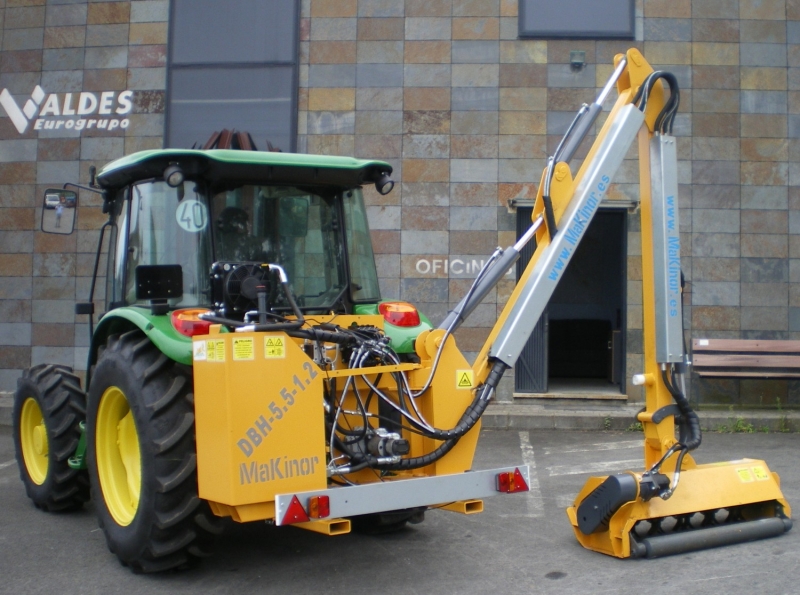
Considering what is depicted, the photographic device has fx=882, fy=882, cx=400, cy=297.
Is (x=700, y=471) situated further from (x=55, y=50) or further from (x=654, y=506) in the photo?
(x=55, y=50)

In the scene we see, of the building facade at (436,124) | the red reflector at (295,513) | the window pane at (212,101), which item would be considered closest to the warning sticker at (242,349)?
the red reflector at (295,513)

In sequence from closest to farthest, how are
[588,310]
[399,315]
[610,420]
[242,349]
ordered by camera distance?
1. [242,349]
2. [399,315]
3. [610,420]
4. [588,310]

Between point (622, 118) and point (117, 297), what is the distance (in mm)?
3395

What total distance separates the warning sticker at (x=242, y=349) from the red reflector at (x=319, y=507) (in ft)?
2.43

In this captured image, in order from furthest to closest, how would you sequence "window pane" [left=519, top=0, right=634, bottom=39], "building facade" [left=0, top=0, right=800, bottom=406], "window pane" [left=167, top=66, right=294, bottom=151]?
"window pane" [left=167, top=66, right=294, bottom=151] → "window pane" [left=519, top=0, right=634, bottom=39] → "building facade" [left=0, top=0, right=800, bottom=406]

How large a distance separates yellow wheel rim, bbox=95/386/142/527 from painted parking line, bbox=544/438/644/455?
4.66 meters

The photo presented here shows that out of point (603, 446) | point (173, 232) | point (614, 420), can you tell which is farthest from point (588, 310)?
point (173, 232)

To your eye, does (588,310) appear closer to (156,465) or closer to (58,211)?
(58,211)

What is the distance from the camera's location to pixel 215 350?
4293mm

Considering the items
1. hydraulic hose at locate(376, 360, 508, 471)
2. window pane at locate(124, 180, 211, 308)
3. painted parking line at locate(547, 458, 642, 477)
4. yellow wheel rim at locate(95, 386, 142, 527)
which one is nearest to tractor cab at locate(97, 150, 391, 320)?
window pane at locate(124, 180, 211, 308)

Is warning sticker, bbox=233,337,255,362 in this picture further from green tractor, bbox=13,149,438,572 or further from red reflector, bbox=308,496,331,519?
red reflector, bbox=308,496,331,519

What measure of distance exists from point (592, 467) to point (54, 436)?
4569 millimetres

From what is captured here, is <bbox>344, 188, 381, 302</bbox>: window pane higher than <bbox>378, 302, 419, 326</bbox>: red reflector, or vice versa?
<bbox>344, 188, 381, 302</bbox>: window pane

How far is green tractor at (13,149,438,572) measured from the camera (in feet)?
15.0
